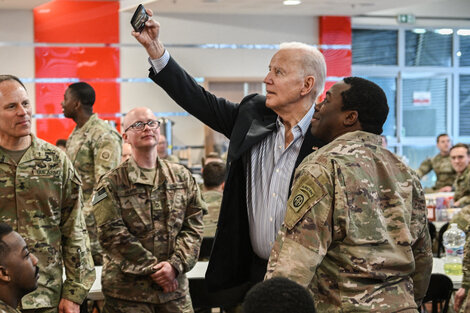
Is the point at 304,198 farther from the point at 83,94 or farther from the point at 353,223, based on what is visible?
the point at 83,94

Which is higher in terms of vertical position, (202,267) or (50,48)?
(50,48)

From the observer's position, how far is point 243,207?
9.37 ft

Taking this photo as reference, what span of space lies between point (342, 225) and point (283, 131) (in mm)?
844

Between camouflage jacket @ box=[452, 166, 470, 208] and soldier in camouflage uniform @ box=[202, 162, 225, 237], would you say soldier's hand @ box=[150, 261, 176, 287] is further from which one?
camouflage jacket @ box=[452, 166, 470, 208]

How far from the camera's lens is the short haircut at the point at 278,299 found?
1.69m

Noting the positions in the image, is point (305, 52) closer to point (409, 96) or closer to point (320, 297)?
point (320, 297)

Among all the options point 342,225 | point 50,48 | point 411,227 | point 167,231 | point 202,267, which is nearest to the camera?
point 342,225

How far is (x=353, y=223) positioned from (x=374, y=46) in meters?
13.5

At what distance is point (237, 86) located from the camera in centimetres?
1423

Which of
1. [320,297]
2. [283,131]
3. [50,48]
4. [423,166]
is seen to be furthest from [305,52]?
[50,48]

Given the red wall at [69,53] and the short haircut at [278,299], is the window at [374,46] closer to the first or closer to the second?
the red wall at [69,53]

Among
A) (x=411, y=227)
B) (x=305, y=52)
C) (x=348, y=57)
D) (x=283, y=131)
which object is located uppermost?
(x=348, y=57)

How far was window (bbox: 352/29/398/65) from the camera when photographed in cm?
1498

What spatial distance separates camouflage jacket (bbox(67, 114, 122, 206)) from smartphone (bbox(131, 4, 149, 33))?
107 inches
